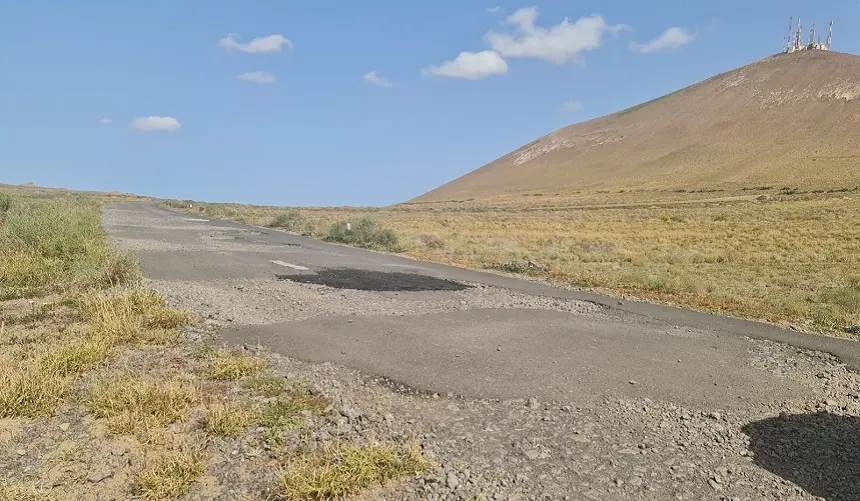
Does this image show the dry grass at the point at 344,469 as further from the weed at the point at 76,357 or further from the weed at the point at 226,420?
the weed at the point at 76,357

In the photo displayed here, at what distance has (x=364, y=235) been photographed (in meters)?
25.9

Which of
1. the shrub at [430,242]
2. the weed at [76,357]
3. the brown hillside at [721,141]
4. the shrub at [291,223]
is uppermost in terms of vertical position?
the brown hillside at [721,141]

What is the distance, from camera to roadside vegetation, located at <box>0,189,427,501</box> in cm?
400

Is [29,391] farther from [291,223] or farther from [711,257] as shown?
[291,223]

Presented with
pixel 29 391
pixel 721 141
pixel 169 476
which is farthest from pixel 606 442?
pixel 721 141

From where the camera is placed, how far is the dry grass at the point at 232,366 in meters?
6.05

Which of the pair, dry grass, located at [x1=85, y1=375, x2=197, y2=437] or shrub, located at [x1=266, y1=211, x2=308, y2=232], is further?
shrub, located at [x1=266, y1=211, x2=308, y2=232]

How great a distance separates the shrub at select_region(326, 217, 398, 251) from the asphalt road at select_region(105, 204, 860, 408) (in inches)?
438

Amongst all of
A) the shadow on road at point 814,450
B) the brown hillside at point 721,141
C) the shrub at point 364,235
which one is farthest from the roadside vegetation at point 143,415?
the brown hillside at point 721,141

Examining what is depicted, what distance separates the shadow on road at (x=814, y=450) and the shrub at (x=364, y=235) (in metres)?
Result: 19.0

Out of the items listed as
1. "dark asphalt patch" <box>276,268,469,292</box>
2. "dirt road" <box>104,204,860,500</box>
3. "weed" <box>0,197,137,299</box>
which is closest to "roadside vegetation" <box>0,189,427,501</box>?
"dirt road" <box>104,204,860,500</box>

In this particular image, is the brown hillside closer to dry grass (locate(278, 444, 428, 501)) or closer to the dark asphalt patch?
the dark asphalt patch

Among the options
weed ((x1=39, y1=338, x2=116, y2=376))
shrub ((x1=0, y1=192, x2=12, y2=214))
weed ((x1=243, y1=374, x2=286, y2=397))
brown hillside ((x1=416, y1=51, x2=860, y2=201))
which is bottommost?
weed ((x1=243, y1=374, x2=286, y2=397))

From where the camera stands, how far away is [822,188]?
70.4 meters
